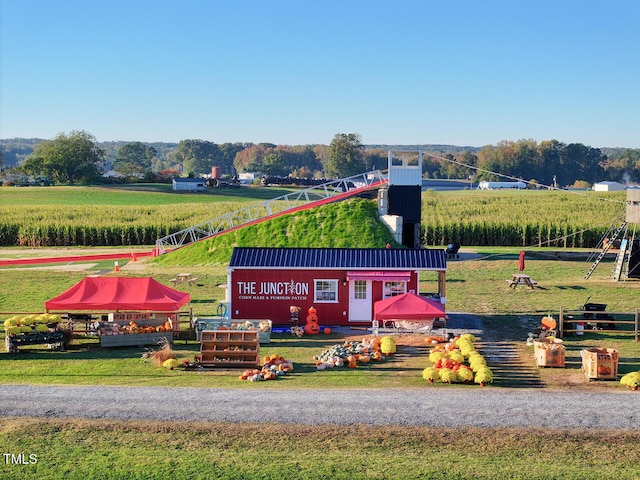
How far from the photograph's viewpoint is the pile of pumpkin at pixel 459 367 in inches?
909

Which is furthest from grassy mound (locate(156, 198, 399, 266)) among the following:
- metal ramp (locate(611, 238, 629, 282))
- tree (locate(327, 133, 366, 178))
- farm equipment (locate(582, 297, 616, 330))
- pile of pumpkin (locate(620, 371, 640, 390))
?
tree (locate(327, 133, 366, 178))

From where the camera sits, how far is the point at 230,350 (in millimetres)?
25703

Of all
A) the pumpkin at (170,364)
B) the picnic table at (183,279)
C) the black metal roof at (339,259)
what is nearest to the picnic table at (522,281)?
the black metal roof at (339,259)

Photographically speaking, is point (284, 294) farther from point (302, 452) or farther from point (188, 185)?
point (188, 185)

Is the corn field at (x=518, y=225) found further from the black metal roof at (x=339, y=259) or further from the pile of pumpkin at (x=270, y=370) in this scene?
the pile of pumpkin at (x=270, y=370)

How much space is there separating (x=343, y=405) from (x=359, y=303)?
38.8 feet

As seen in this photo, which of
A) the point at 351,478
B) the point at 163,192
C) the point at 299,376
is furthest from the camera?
the point at 163,192

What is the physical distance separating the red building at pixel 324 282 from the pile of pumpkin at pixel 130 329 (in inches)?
143

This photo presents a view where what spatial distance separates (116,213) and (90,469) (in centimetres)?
6369

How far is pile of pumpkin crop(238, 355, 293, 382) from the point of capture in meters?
23.8

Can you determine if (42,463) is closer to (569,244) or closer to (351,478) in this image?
(351,478)

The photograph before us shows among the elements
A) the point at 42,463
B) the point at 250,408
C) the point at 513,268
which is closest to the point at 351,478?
the point at 250,408

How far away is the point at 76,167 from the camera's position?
147250 millimetres

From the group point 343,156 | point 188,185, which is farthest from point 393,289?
point 343,156
